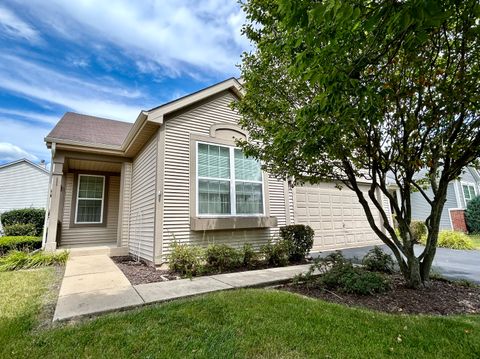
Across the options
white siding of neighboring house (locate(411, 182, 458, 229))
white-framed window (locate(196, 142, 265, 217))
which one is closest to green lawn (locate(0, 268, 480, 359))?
white-framed window (locate(196, 142, 265, 217))

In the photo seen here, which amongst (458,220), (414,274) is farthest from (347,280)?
(458,220)

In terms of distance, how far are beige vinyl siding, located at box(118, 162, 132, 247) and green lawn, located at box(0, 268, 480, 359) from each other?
17.8ft

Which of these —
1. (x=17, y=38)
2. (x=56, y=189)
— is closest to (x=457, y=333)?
(x=56, y=189)

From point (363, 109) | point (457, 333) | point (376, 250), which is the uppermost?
point (363, 109)

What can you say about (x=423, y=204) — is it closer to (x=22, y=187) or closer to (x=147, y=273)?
(x=147, y=273)

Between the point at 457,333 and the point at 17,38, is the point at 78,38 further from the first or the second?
the point at 457,333

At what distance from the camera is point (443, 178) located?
4375 millimetres

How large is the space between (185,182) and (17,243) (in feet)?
20.6

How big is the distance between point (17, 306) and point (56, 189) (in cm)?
536

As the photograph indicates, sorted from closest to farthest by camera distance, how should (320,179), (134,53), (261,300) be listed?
(261,300)
(320,179)
(134,53)

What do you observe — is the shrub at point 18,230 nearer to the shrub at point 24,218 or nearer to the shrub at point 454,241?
the shrub at point 24,218

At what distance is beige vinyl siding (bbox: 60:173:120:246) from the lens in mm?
9797

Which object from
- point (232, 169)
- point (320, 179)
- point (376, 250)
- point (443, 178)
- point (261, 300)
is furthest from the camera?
point (232, 169)

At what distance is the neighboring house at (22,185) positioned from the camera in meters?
18.4
